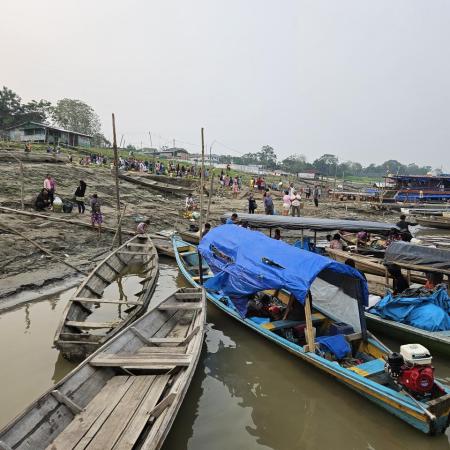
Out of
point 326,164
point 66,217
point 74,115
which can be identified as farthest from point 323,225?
point 326,164

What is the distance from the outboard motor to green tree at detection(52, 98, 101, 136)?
6209cm

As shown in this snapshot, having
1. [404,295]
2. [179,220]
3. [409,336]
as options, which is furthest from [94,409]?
[179,220]

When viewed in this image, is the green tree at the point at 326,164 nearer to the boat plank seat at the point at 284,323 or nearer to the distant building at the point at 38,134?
the distant building at the point at 38,134

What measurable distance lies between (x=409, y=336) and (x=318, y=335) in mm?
1754

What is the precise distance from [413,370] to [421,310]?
110 inches

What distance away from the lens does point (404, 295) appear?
823 centimetres

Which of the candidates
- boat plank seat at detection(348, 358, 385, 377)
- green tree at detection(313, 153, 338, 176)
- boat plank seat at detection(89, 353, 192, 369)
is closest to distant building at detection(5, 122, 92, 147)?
boat plank seat at detection(89, 353, 192, 369)

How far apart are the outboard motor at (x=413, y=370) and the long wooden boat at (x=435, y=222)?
24.8 m

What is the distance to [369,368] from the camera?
5918 mm

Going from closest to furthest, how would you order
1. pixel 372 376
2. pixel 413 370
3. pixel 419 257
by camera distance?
pixel 413 370 → pixel 372 376 → pixel 419 257

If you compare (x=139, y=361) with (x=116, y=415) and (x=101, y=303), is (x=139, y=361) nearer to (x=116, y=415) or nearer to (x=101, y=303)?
(x=116, y=415)

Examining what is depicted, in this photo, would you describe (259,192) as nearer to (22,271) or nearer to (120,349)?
(22,271)

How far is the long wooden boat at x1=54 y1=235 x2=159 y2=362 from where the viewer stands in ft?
21.0

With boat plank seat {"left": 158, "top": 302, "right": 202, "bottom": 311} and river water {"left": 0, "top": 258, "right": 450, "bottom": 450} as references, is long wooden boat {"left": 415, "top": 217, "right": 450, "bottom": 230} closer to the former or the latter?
river water {"left": 0, "top": 258, "right": 450, "bottom": 450}
